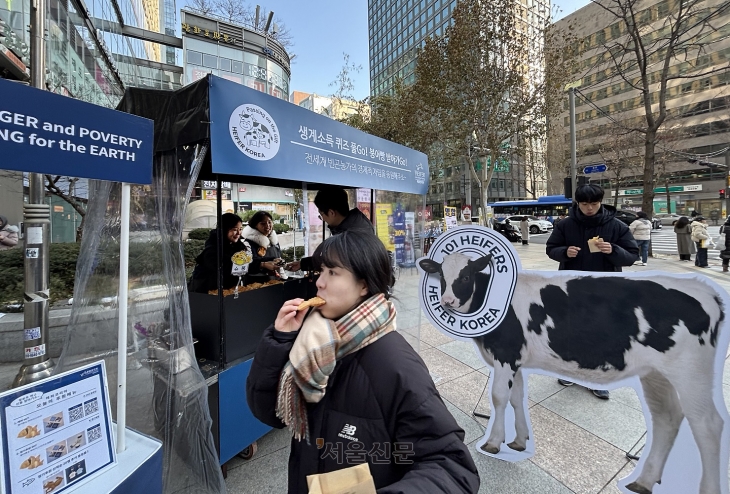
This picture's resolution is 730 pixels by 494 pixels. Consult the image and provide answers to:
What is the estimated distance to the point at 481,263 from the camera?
96.5 inches

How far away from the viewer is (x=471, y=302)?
250 centimetres

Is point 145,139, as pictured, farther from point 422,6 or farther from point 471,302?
point 422,6

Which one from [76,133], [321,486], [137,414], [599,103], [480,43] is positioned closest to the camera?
[321,486]

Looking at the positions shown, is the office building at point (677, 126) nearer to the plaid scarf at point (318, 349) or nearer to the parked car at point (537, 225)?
the parked car at point (537, 225)

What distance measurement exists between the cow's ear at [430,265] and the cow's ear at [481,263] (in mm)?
270

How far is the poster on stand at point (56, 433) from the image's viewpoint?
1.15m

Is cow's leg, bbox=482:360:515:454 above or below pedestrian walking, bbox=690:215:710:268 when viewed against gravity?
below

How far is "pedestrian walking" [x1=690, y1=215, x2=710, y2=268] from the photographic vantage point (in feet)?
29.6

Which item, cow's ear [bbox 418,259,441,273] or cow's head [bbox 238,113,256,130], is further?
cow's ear [bbox 418,259,441,273]

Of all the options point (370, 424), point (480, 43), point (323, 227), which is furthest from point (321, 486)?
point (480, 43)

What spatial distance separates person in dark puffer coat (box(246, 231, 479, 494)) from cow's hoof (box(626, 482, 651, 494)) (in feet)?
5.76

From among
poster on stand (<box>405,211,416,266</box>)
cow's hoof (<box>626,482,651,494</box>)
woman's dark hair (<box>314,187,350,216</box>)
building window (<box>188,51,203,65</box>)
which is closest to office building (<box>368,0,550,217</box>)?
building window (<box>188,51,203,65</box>)

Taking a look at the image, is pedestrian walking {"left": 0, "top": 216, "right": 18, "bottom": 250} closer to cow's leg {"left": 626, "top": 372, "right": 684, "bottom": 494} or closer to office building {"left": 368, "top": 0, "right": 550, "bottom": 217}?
cow's leg {"left": 626, "top": 372, "right": 684, "bottom": 494}

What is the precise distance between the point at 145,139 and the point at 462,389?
3339mm
